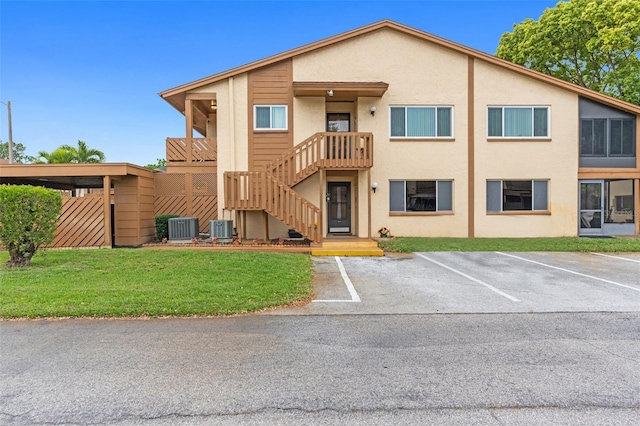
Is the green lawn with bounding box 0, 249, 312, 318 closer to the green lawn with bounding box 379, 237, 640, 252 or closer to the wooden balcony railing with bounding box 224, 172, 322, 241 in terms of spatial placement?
the wooden balcony railing with bounding box 224, 172, 322, 241

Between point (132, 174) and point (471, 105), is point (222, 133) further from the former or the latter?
point (471, 105)

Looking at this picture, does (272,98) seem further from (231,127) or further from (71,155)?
(71,155)

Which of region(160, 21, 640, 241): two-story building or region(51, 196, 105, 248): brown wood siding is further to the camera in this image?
region(160, 21, 640, 241): two-story building

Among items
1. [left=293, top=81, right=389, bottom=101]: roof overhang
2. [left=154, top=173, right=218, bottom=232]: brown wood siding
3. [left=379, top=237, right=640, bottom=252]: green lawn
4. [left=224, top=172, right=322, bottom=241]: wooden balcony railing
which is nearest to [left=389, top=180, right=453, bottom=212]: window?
[left=379, top=237, right=640, bottom=252]: green lawn

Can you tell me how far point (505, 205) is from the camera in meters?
14.0

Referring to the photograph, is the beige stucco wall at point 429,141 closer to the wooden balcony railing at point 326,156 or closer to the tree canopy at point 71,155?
the wooden balcony railing at point 326,156

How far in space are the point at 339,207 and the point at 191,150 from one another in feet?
20.3

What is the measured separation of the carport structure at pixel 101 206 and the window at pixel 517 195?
1302 centimetres

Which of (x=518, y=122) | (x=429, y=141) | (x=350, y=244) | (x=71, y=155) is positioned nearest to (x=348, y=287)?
(x=350, y=244)

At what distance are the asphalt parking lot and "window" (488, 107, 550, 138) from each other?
5.46 m

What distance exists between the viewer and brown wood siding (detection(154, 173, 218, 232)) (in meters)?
13.6

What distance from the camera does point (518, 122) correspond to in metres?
14.0

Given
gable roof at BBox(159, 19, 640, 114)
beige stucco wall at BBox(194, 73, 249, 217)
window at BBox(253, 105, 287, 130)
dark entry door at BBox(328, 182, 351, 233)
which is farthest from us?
dark entry door at BBox(328, 182, 351, 233)

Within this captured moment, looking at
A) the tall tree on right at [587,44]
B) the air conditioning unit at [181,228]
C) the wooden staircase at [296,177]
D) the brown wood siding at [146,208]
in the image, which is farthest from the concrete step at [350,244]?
the tall tree on right at [587,44]
